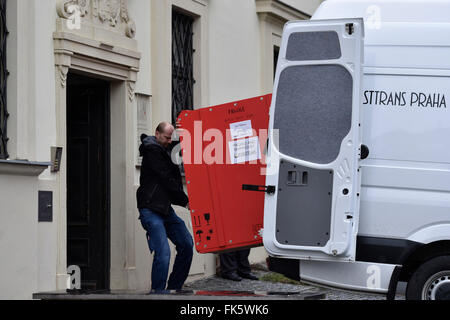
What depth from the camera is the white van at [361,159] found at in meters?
8.62

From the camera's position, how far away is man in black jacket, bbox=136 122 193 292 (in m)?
10.5

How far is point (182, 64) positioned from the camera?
13.7 meters

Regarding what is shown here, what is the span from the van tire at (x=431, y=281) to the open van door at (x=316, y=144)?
610 millimetres

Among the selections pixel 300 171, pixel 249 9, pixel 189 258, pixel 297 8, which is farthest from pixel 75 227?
pixel 297 8

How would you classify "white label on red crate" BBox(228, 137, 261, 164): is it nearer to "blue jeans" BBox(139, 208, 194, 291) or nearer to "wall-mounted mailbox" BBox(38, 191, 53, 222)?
"blue jeans" BBox(139, 208, 194, 291)

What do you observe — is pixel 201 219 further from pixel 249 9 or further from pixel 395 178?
pixel 249 9

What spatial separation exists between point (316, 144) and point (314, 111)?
0.29 m

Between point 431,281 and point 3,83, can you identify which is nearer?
point 431,281

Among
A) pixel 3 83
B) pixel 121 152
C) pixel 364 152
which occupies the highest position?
pixel 3 83

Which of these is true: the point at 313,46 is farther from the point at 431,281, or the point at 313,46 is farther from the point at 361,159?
the point at 431,281

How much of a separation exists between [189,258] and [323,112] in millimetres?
2852

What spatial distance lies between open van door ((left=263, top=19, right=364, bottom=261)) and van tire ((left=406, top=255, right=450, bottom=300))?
0.61m

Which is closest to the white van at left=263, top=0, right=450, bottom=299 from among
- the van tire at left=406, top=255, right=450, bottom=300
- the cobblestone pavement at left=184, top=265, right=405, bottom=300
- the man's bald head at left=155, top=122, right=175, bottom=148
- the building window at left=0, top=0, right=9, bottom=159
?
the van tire at left=406, top=255, right=450, bottom=300

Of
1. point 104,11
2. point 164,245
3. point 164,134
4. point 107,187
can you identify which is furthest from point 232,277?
point 104,11
